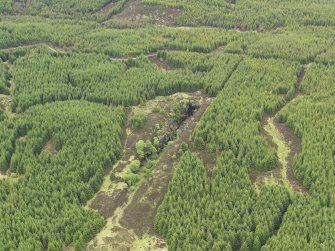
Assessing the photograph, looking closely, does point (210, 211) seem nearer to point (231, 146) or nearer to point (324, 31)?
point (231, 146)

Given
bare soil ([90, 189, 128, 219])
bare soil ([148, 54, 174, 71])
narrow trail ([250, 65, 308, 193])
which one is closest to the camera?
bare soil ([90, 189, 128, 219])

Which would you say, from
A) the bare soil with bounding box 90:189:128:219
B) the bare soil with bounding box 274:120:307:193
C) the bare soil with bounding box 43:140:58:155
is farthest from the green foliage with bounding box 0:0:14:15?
the bare soil with bounding box 274:120:307:193

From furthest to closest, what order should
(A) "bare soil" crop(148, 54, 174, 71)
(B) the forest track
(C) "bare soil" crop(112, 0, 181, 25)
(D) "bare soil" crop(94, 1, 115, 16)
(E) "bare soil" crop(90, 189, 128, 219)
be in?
1. (D) "bare soil" crop(94, 1, 115, 16)
2. (C) "bare soil" crop(112, 0, 181, 25)
3. (B) the forest track
4. (A) "bare soil" crop(148, 54, 174, 71)
5. (E) "bare soil" crop(90, 189, 128, 219)

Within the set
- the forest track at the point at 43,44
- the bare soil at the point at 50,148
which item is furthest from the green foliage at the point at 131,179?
the forest track at the point at 43,44

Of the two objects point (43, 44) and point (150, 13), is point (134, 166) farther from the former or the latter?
point (150, 13)

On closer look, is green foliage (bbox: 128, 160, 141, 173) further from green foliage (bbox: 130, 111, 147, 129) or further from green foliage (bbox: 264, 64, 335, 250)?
green foliage (bbox: 264, 64, 335, 250)

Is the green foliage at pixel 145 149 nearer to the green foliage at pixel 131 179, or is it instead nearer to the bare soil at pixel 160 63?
the green foliage at pixel 131 179

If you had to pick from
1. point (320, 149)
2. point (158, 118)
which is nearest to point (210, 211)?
point (320, 149)
